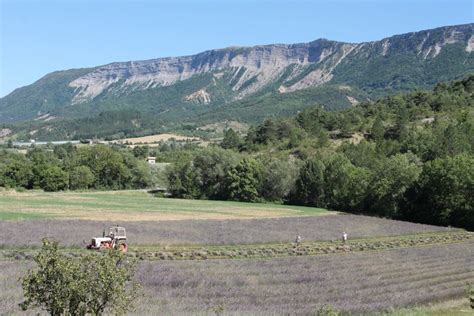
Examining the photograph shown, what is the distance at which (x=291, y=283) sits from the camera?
29.3m

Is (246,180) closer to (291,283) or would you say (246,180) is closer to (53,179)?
(53,179)

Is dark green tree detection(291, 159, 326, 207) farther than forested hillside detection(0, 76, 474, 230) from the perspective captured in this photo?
Yes

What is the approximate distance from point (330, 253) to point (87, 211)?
1566 inches

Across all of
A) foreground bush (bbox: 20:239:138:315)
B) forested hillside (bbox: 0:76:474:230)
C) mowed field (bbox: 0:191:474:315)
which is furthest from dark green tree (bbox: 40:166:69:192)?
foreground bush (bbox: 20:239:138:315)

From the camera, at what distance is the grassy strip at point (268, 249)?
39219 millimetres

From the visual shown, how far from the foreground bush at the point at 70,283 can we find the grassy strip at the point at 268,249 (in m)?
23.0

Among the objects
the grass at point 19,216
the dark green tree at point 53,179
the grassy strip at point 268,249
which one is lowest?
the grassy strip at point 268,249

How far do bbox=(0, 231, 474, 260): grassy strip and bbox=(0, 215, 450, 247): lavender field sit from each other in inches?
71.4

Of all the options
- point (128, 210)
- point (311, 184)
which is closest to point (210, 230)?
point (128, 210)

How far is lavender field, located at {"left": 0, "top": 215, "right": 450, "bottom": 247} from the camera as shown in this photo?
45938 millimetres

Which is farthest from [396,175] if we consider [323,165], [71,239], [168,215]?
[71,239]

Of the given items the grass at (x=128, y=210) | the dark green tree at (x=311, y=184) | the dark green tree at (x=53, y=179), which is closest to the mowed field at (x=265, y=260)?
the grass at (x=128, y=210)

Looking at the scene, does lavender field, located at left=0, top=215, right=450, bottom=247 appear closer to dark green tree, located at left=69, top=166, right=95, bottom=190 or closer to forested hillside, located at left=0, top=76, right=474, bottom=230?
forested hillside, located at left=0, top=76, right=474, bottom=230

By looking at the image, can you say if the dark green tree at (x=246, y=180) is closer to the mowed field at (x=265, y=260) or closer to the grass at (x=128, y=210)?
the grass at (x=128, y=210)
